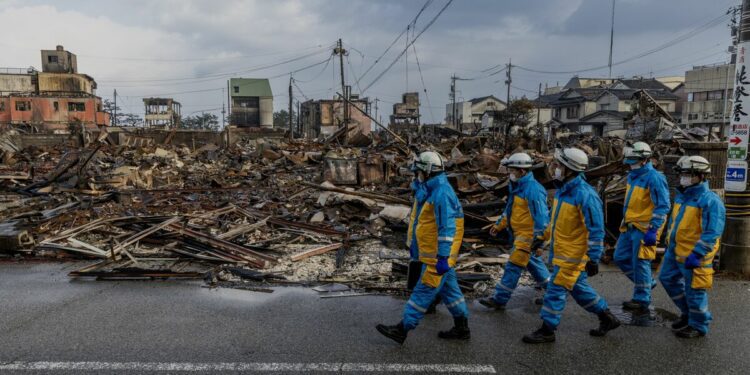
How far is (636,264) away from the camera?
5.35 metres

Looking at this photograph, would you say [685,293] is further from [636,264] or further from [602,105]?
[602,105]

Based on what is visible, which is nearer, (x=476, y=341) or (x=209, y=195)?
(x=476, y=341)

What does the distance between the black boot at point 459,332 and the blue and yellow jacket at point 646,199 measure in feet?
7.98

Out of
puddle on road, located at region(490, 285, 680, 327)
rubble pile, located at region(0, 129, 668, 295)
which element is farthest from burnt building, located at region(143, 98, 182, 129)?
puddle on road, located at region(490, 285, 680, 327)

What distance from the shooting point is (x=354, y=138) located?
2572 centimetres

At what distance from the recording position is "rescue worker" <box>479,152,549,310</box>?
5289 mm

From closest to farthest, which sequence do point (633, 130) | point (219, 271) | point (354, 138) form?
point (219, 271) < point (633, 130) < point (354, 138)

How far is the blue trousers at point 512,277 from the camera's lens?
5.37 m

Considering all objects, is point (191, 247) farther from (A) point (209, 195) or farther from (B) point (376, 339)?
(A) point (209, 195)

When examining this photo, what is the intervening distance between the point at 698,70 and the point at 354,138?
41.8 m

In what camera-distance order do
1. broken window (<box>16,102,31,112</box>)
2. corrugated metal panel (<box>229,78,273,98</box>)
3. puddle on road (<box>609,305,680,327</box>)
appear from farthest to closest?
corrugated metal panel (<box>229,78,273,98</box>), broken window (<box>16,102,31,112</box>), puddle on road (<box>609,305,680,327</box>)

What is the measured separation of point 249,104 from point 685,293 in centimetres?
6774

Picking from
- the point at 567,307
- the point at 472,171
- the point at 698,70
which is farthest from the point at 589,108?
the point at 567,307

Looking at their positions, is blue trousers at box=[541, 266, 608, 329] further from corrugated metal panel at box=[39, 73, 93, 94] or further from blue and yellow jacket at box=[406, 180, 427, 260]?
corrugated metal panel at box=[39, 73, 93, 94]
